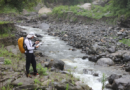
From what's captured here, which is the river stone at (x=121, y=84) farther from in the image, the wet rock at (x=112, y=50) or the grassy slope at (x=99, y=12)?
the grassy slope at (x=99, y=12)

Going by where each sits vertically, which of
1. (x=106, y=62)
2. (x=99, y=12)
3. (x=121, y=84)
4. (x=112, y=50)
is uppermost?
(x=99, y=12)

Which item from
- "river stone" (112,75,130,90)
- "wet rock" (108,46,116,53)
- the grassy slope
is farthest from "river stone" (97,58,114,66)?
the grassy slope

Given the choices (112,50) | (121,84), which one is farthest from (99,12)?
(121,84)

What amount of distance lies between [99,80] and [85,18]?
82.2 feet

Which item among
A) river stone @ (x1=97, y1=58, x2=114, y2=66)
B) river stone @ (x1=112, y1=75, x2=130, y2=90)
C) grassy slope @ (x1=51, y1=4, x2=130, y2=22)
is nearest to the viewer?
river stone @ (x1=112, y1=75, x2=130, y2=90)

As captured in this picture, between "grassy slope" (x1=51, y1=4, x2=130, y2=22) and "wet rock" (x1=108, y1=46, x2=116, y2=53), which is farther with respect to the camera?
"grassy slope" (x1=51, y1=4, x2=130, y2=22)

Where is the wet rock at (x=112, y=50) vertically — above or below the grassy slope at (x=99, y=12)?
below

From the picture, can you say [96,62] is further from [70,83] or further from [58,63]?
[70,83]

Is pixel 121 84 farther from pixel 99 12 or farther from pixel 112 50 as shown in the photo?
pixel 99 12

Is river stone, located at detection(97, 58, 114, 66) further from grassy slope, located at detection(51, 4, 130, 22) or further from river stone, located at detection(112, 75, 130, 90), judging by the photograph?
grassy slope, located at detection(51, 4, 130, 22)

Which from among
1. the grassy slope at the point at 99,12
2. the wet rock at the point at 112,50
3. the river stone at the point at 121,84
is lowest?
the river stone at the point at 121,84

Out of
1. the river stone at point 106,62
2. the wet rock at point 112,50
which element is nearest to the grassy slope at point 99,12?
the wet rock at point 112,50

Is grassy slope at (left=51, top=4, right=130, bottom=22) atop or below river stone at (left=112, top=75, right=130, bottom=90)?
atop

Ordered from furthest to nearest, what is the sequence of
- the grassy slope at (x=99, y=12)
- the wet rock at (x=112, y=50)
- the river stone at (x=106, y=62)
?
the grassy slope at (x=99, y=12) → the wet rock at (x=112, y=50) → the river stone at (x=106, y=62)
